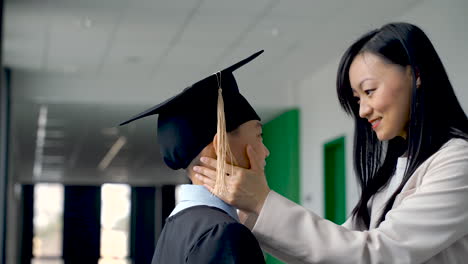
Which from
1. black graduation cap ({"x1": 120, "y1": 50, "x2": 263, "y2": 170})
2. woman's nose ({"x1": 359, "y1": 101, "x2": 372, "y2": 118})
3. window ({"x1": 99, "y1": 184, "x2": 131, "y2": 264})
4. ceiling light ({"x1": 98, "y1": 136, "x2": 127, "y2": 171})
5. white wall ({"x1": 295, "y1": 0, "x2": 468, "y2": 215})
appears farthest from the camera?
window ({"x1": 99, "y1": 184, "x2": 131, "y2": 264})

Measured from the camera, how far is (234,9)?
6.82 m

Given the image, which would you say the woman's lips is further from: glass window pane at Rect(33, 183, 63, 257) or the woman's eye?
glass window pane at Rect(33, 183, 63, 257)

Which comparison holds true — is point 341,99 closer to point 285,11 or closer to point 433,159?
point 433,159

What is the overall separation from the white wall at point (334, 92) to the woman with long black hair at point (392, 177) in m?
4.00

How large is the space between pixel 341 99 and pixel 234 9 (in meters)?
4.80

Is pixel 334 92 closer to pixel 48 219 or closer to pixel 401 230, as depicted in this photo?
pixel 401 230

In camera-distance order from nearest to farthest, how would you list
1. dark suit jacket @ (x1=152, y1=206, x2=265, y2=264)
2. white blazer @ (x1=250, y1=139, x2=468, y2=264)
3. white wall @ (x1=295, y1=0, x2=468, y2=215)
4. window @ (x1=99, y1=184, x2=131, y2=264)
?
dark suit jacket @ (x1=152, y1=206, x2=265, y2=264) < white blazer @ (x1=250, y1=139, x2=468, y2=264) < white wall @ (x1=295, y1=0, x2=468, y2=215) < window @ (x1=99, y1=184, x2=131, y2=264)

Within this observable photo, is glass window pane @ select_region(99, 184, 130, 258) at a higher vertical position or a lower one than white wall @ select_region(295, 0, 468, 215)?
lower

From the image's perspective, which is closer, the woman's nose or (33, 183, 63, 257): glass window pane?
the woman's nose

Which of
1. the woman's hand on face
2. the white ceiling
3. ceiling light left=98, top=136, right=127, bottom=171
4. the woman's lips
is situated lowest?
ceiling light left=98, top=136, right=127, bottom=171

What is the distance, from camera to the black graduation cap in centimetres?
183

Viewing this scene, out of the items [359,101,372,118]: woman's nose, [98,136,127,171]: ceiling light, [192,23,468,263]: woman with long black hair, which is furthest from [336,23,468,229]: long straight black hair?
[98,136,127,171]: ceiling light

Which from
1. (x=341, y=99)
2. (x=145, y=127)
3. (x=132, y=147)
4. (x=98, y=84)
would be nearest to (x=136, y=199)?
(x=132, y=147)

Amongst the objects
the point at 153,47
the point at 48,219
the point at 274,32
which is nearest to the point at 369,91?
the point at 274,32
